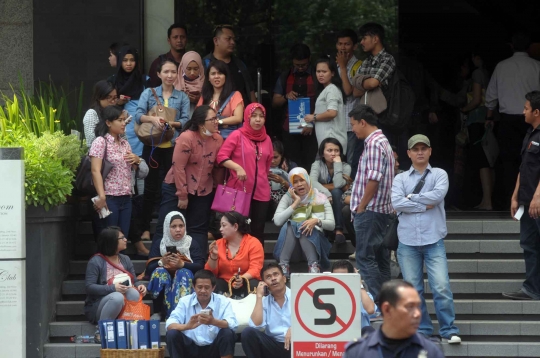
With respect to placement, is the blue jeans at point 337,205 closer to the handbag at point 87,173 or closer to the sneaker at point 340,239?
the sneaker at point 340,239

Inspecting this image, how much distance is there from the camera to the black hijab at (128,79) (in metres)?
12.9

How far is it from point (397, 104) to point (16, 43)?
4.92 m

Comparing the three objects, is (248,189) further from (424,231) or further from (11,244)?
(11,244)

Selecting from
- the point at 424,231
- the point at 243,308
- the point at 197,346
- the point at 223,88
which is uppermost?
the point at 223,88

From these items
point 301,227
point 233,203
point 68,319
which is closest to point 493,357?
point 301,227

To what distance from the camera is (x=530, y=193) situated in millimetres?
11406

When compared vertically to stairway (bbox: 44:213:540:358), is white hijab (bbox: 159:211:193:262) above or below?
above

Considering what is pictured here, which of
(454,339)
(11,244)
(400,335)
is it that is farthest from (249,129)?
(400,335)

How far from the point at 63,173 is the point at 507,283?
4.67m

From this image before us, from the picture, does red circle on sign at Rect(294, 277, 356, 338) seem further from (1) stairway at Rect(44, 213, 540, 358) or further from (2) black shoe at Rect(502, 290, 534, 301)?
(2) black shoe at Rect(502, 290, 534, 301)

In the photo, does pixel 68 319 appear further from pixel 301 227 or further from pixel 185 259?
pixel 301 227

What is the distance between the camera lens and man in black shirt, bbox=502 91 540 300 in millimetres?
11406

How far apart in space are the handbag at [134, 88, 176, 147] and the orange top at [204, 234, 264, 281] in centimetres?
152

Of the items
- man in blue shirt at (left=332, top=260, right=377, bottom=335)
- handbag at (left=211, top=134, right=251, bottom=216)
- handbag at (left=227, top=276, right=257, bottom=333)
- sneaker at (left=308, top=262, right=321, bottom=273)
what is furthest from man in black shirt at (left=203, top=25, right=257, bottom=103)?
man in blue shirt at (left=332, top=260, right=377, bottom=335)
